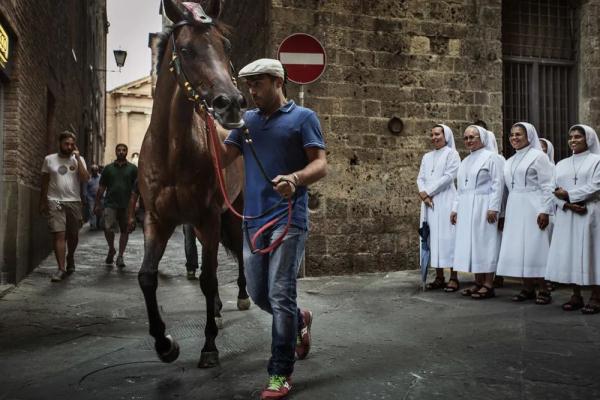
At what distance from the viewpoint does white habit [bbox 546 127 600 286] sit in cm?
646

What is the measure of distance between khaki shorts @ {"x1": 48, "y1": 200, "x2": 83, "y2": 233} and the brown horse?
15.1 ft

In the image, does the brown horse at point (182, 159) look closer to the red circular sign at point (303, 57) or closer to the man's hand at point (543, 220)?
the red circular sign at point (303, 57)

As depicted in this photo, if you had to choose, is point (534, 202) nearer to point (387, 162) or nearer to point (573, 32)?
point (387, 162)

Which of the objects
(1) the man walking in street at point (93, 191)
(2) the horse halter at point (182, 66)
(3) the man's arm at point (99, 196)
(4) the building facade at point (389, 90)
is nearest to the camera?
(2) the horse halter at point (182, 66)

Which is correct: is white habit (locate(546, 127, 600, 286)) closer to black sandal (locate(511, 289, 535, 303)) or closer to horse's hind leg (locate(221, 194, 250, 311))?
black sandal (locate(511, 289, 535, 303))

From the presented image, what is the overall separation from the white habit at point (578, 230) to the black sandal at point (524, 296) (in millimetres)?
360

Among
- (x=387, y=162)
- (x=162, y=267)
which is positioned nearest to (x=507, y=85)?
(x=387, y=162)

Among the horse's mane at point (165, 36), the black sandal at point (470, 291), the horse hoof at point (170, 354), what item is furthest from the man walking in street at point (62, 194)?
the black sandal at point (470, 291)

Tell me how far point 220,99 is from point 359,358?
2064mm

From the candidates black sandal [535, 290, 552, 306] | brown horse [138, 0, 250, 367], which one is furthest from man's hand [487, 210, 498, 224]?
brown horse [138, 0, 250, 367]

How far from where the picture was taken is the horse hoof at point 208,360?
4.10 meters

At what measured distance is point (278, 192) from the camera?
3.35 metres

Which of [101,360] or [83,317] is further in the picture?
[83,317]

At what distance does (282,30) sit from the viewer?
891 centimetres
